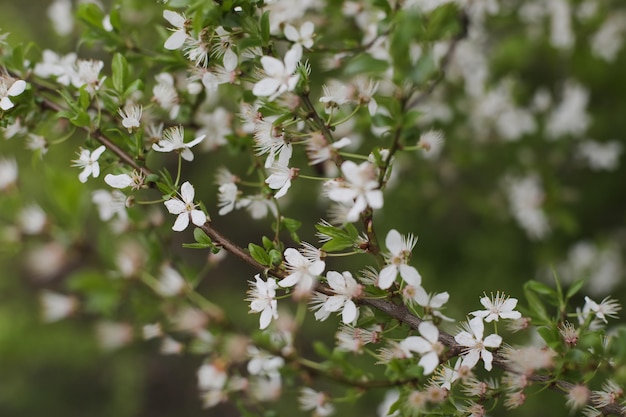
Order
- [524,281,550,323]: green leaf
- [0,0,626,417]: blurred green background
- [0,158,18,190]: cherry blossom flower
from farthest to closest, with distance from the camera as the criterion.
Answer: [0,0,626,417]: blurred green background, [0,158,18,190]: cherry blossom flower, [524,281,550,323]: green leaf

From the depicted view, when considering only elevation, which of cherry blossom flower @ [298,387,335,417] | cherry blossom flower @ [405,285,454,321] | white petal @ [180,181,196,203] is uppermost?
white petal @ [180,181,196,203]

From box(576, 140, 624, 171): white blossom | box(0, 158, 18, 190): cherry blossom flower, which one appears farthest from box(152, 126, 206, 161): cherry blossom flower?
box(576, 140, 624, 171): white blossom

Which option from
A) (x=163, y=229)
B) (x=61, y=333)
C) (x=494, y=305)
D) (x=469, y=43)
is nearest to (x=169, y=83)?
(x=163, y=229)

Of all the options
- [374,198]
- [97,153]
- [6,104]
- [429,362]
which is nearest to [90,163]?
[97,153]

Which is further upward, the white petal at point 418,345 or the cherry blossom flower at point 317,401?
the white petal at point 418,345

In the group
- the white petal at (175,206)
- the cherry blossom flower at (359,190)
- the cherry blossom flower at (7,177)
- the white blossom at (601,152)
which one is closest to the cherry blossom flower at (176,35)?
the white petal at (175,206)

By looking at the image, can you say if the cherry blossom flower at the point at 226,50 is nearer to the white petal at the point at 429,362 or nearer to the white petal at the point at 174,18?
the white petal at the point at 174,18

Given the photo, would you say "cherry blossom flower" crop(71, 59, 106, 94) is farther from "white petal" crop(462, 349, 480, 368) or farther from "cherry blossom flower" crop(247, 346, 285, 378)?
"white petal" crop(462, 349, 480, 368)

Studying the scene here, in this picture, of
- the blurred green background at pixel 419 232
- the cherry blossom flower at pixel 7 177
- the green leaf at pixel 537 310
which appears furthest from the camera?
the blurred green background at pixel 419 232
